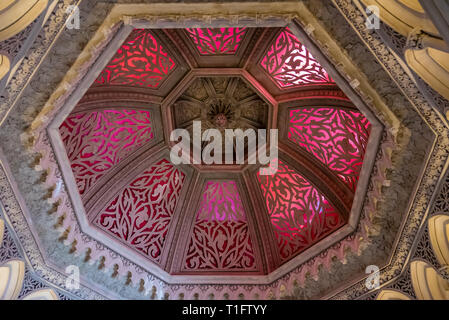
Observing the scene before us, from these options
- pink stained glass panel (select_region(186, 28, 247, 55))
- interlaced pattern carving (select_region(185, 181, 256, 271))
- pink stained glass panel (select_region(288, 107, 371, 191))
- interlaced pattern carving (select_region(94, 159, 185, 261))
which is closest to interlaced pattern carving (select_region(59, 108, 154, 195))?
interlaced pattern carving (select_region(94, 159, 185, 261))

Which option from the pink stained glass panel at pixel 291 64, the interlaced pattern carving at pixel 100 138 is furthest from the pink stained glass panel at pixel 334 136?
the interlaced pattern carving at pixel 100 138

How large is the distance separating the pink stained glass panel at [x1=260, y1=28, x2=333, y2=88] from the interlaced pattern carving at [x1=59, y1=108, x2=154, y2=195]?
2120 millimetres

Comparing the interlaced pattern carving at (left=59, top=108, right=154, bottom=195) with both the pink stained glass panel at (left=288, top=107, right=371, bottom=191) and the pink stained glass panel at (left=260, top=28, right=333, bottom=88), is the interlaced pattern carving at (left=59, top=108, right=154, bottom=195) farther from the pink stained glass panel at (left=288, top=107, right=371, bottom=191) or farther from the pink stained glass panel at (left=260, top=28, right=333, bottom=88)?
the pink stained glass panel at (left=288, top=107, right=371, bottom=191)

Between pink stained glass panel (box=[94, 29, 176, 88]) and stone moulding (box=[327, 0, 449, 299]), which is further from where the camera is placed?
pink stained glass panel (box=[94, 29, 176, 88])

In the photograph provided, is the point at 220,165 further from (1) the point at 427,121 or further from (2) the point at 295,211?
(1) the point at 427,121

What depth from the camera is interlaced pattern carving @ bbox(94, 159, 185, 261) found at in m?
5.80

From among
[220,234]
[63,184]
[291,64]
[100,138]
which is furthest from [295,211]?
[63,184]

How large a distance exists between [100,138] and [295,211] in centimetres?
323

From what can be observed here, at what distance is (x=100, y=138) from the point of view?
18.9 ft

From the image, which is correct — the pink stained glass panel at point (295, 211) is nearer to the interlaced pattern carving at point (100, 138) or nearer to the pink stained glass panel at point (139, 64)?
the interlaced pattern carving at point (100, 138)

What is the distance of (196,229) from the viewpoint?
654 centimetres

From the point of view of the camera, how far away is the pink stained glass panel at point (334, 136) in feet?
17.3

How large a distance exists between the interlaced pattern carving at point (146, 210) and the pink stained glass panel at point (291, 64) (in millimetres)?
2347

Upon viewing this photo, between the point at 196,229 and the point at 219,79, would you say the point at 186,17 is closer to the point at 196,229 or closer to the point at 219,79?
the point at 219,79
